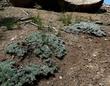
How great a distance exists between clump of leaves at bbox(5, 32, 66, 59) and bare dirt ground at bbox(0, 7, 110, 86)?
0.14 meters

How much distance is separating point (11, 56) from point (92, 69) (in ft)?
4.53

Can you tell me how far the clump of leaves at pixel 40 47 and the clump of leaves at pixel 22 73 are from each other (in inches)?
11.1

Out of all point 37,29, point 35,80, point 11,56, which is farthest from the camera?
Answer: point 37,29

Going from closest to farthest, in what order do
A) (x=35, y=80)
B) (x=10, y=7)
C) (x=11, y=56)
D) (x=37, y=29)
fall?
1. (x=35, y=80)
2. (x=11, y=56)
3. (x=37, y=29)
4. (x=10, y=7)

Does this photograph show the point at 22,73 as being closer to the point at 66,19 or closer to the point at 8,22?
the point at 8,22

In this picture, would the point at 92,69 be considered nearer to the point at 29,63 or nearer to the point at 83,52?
the point at 83,52

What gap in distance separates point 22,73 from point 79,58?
3.53 ft

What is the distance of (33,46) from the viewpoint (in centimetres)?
681

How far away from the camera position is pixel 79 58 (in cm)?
671

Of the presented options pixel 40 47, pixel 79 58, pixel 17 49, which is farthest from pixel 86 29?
pixel 17 49

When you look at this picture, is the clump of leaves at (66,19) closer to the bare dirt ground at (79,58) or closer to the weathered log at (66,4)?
the bare dirt ground at (79,58)

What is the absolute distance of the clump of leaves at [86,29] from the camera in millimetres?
7426

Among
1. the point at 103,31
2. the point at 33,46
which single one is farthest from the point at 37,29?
the point at 103,31

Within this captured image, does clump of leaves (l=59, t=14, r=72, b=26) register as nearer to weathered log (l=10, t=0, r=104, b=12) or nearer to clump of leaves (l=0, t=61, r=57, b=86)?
Answer: weathered log (l=10, t=0, r=104, b=12)
